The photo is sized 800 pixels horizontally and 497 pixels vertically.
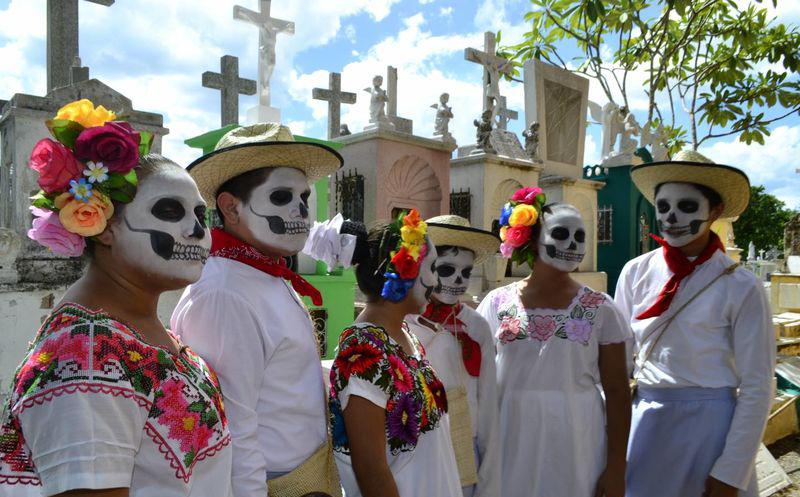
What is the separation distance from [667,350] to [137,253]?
2.51m

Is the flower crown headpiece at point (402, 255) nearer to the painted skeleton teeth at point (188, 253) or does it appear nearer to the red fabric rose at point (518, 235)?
the painted skeleton teeth at point (188, 253)

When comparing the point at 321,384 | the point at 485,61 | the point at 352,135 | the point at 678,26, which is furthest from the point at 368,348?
the point at 678,26

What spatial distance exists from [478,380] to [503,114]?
11.6 m

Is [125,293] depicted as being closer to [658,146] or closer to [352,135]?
[352,135]

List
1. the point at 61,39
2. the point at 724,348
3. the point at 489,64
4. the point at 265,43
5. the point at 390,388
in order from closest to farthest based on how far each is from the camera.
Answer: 1. the point at 390,388
2. the point at 724,348
3. the point at 265,43
4. the point at 61,39
5. the point at 489,64

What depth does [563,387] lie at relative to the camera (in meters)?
2.76

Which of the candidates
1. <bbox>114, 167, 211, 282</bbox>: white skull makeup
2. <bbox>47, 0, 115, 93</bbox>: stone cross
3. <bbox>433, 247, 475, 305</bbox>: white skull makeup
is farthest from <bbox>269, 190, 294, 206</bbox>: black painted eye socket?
<bbox>47, 0, 115, 93</bbox>: stone cross

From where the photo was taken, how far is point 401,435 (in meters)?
1.92

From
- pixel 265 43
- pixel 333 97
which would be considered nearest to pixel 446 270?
pixel 265 43

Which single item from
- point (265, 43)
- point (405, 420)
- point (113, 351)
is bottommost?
point (405, 420)

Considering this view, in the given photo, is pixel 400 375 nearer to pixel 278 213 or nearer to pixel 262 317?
pixel 262 317

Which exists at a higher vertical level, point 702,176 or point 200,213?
point 702,176

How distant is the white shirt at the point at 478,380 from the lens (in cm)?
265

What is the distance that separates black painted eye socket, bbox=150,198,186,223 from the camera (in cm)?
146
